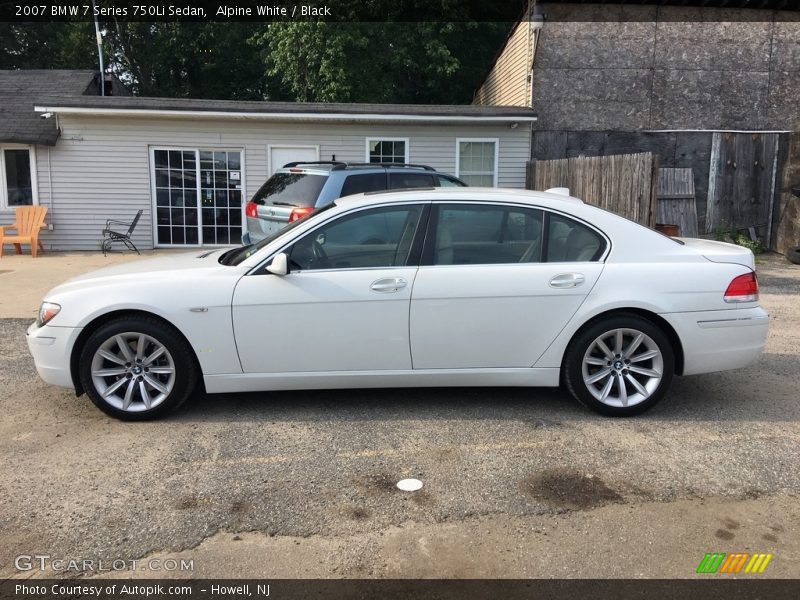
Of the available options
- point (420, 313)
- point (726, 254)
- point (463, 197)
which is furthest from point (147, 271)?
point (726, 254)

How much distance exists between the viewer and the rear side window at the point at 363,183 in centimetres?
841

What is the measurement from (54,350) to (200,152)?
10744 millimetres

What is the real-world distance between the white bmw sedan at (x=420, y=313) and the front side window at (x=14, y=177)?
38.0 ft

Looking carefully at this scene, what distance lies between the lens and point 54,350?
14.5 ft

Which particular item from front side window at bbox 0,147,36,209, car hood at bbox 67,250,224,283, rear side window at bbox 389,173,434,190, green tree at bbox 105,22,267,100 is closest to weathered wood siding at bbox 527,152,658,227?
rear side window at bbox 389,173,434,190

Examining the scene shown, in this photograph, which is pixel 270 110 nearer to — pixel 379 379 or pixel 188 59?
pixel 379 379

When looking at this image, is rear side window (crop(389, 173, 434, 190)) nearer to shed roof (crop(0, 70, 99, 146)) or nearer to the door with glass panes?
the door with glass panes

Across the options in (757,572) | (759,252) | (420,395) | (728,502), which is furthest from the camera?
(759,252)

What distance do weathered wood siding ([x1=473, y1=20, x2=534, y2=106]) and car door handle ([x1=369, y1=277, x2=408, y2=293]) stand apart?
11667mm

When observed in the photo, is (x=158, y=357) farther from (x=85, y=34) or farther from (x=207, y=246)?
(x=85, y=34)

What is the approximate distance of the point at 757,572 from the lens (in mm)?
2898

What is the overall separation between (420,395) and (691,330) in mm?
1976

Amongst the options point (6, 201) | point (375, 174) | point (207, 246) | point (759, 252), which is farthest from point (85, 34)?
point (759, 252)

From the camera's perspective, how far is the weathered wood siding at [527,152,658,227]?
10.1 meters
